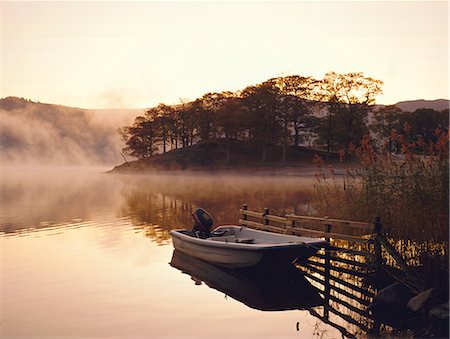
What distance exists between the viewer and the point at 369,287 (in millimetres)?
15344

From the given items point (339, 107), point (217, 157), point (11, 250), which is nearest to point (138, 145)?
point (217, 157)

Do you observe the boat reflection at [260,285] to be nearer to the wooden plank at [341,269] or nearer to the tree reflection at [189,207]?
the wooden plank at [341,269]

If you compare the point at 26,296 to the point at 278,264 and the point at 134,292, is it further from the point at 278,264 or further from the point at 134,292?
the point at 278,264

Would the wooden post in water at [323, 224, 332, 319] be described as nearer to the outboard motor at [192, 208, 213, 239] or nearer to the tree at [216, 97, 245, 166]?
the outboard motor at [192, 208, 213, 239]

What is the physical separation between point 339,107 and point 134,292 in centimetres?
7178

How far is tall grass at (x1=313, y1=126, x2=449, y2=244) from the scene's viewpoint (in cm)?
1310

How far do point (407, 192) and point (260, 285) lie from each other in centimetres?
518

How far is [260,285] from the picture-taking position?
1625cm

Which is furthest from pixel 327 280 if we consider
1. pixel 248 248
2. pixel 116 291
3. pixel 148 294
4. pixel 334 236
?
pixel 116 291

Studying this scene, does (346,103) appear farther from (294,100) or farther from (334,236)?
(334,236)

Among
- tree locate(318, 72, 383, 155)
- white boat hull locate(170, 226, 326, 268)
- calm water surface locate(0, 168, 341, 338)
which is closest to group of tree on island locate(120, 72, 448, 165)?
tree locate(318, 72, 383, 155)

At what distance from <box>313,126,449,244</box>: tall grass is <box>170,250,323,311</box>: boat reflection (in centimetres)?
282

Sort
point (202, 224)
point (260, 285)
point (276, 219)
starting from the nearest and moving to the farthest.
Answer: point (260, 285) < point (276, 219) < point (202, 224)

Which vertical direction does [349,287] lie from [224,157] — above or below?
below
